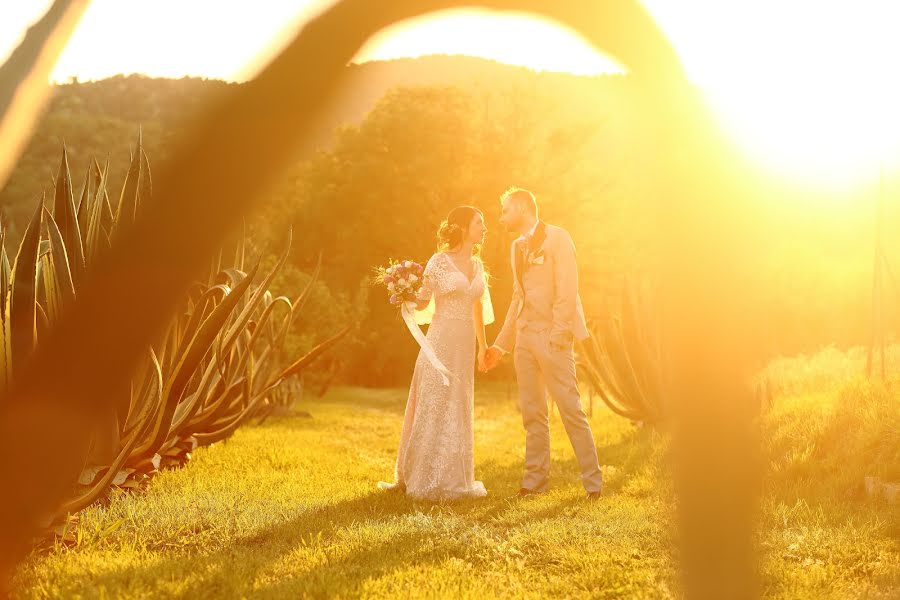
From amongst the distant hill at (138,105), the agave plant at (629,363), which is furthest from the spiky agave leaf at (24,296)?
the agave plant at (629,363)

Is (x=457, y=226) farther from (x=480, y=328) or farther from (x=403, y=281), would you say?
(x=480, y=328)

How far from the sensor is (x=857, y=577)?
3.93 m

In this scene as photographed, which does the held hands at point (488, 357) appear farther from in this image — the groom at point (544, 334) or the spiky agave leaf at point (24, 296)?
the spiky agave leaf at point (24, 296)

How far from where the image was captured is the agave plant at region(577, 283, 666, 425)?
10047 millimetres

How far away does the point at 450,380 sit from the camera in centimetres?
662

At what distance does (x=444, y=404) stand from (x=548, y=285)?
121cm

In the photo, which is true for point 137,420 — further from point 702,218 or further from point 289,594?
point 702,218

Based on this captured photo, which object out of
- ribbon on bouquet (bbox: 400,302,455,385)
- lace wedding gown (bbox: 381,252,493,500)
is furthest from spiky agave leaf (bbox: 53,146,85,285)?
lace wedding gown (bbox: 381,252,493,500)

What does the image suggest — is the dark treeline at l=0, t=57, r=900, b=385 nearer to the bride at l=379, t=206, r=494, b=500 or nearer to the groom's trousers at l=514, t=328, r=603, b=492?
the bride at l=379, t=206, r=494, b=500

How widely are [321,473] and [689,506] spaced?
623 cm

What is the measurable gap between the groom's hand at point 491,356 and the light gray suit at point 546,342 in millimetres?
162

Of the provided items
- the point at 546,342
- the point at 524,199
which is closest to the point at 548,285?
the point at 546,342

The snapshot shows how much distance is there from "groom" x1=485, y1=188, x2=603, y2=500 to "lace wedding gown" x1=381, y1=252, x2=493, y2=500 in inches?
13.4

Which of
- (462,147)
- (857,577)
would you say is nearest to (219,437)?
(857,577)
